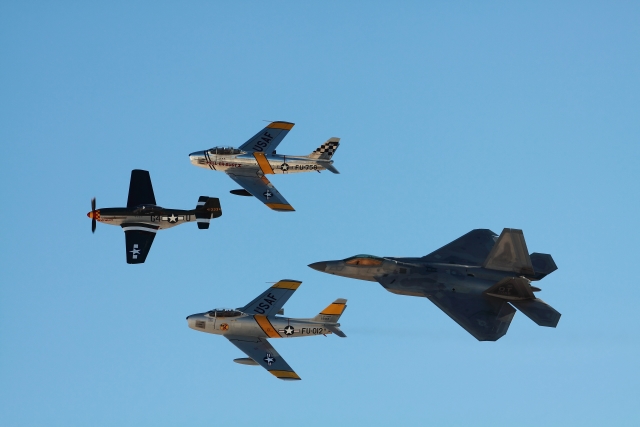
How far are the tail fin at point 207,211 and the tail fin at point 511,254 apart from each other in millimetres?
23417

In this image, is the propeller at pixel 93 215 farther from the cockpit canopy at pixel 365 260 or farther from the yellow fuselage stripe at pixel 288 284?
the cockpit canopy at pixel 365 260

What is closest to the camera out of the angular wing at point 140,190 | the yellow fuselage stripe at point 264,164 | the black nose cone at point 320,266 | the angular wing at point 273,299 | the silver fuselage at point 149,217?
the angular wing at point 273,299

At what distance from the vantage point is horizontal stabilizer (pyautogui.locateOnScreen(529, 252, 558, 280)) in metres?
92.2

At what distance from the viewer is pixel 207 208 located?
98.0 meters

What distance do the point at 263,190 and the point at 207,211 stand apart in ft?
21.3

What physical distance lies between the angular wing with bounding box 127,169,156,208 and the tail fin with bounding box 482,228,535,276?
29.8 meters

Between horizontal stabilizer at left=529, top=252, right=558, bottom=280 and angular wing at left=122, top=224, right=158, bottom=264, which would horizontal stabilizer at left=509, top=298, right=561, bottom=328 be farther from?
angular wing at left=122, top=224, right=158, bottom=264

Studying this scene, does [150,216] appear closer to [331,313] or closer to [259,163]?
[259,163]

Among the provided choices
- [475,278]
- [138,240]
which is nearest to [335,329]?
[475,278]

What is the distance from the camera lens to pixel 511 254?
91.1 meters

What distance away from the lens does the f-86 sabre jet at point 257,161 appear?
10404 cm

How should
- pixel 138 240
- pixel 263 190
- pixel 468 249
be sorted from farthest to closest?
pixel 263 190 → pixel 138 240 → pixel 468 249

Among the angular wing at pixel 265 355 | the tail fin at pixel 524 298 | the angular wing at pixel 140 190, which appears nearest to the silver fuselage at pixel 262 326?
the angular wing at pixel 265 355

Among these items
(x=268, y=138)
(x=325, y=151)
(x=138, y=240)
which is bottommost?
(x=138, y=240)
